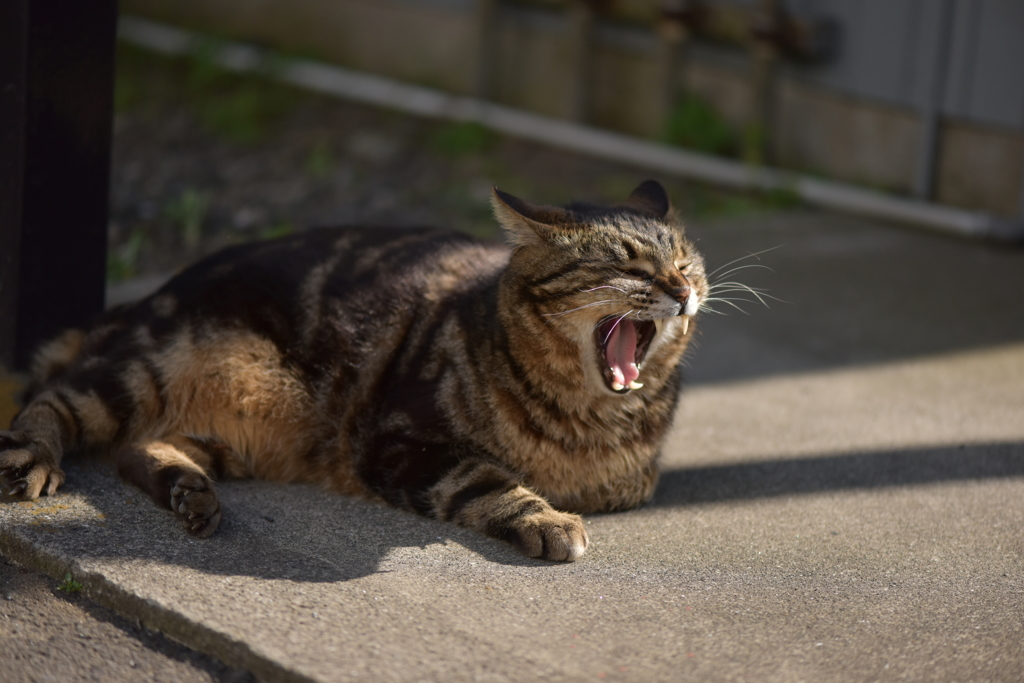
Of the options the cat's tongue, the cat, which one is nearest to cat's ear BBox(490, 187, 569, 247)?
the cat

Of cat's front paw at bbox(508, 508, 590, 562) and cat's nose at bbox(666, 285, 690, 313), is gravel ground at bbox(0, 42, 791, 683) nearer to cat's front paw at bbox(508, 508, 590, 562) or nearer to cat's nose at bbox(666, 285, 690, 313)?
cat's nose at bbox(666, 285, 690, 313)

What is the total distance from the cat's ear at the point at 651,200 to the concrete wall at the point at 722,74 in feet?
10.4

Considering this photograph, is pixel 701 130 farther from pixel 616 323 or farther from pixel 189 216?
pixel 616 323

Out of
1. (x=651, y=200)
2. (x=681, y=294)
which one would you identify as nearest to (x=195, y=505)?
(x=681, y=294)

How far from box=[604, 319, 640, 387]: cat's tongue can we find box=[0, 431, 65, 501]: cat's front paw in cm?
150

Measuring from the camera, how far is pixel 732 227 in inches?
239

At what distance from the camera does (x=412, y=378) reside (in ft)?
10.8

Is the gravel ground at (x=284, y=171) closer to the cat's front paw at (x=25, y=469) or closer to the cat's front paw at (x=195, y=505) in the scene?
the cat's front paw at (x=25, y=469)

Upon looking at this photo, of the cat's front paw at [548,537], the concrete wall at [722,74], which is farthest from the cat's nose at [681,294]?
the concrete wall at [722,74]

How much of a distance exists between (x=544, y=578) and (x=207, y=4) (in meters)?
7.49

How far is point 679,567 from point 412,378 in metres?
0.91

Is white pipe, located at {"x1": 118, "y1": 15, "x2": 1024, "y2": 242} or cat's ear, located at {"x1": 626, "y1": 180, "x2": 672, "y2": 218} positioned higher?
cat's ear, located at {"x1": 626, "y1": 180, "x2": 672, "y2": 218}

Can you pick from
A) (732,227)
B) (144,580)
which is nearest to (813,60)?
(732,227)

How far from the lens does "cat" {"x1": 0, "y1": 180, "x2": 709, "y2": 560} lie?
305 centimetres
